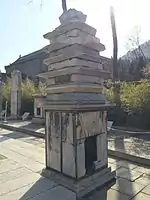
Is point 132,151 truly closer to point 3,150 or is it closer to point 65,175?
point 65,175

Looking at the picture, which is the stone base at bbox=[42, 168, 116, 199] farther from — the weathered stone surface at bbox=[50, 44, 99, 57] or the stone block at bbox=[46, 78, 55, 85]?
the weathered stone surface at bbox=[50, 44, 99, 57]

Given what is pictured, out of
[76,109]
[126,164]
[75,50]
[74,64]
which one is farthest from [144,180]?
[75,50]

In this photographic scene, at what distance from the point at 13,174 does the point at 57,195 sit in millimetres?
1049

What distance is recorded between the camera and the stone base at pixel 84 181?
3131 mm

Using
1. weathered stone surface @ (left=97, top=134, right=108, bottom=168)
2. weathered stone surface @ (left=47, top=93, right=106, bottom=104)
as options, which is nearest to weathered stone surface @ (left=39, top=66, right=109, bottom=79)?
weathered stone surface @ (left=47, top=93, right=106, bottom=104)

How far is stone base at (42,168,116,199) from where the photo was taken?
313cm

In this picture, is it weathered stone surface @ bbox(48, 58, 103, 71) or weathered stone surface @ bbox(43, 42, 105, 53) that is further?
weathered stone surface @ bbox(43, 42, 105, 53)

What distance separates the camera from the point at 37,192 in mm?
3133

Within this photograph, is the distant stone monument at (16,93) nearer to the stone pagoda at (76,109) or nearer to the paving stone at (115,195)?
the stone pagoda at (76,109)

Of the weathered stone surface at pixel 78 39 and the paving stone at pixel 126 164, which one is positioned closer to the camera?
the weathered stone surface at pixel 78 39

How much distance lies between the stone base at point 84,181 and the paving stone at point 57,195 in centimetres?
6

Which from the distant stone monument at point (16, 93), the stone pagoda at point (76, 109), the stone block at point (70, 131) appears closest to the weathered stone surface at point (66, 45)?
the stone pagoda at point (76, 109)

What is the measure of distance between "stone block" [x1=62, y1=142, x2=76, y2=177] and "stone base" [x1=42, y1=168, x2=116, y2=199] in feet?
0.28

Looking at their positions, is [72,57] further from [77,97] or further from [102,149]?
[102,149]
